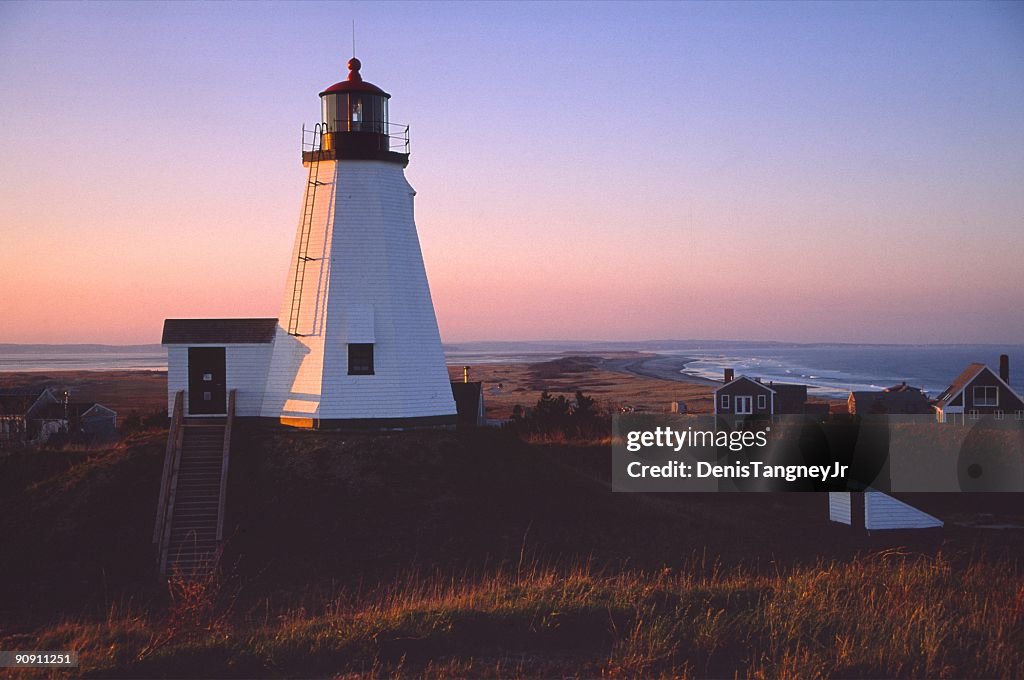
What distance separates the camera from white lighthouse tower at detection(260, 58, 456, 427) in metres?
24.1

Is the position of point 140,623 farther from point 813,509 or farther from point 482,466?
point 813,509

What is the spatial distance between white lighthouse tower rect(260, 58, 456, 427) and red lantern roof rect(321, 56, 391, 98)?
0.03m

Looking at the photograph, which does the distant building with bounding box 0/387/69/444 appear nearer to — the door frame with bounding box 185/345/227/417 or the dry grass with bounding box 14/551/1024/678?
the door frame with bounding box 185/345/227/417

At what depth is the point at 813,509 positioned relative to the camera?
25250mm

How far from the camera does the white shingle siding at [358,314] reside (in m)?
24.1

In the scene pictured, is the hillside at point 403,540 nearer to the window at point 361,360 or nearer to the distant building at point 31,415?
the window at point 361,360

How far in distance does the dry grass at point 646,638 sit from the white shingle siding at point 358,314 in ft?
44.3

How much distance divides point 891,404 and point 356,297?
1436 inches

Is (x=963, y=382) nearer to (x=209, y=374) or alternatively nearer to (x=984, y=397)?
(x=984, y=397)

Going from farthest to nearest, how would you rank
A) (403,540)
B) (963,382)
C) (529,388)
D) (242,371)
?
(529,388), (963,382), (242,371), (403,540)

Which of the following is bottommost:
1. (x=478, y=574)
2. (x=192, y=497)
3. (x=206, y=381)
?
(x=478, y=574)

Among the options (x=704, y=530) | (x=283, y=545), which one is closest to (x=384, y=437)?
(x=283, y=545)

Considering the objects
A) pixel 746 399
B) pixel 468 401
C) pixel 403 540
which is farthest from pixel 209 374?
pixel 746 399

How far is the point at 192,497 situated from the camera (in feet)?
68.9
